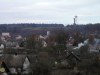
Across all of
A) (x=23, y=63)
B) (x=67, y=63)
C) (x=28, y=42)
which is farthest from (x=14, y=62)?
(x=28, y=42)

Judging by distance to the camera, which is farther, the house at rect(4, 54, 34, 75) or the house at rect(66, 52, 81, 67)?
the house at rect(66, 52, 81, 67)

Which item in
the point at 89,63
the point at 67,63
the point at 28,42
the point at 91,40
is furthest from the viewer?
the point at 91,40

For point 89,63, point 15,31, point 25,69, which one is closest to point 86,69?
point 89,63

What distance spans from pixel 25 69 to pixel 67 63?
4.84m

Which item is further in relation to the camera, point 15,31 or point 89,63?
point 15,31

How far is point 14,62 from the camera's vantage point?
31297 millimetres

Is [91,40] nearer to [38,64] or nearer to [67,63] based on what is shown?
[67,63]

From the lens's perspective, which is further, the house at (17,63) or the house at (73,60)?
the house at (73,60)

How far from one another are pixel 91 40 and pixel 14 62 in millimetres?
35501

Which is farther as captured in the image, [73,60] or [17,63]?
[73,60]

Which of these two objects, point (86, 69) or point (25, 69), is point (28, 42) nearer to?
point (25, 69)

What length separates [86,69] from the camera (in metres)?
24.8

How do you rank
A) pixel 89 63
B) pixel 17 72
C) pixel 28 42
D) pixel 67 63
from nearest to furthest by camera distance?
pixel 89 63, pixel 17 72, pixel 67 63, pixel 28 42

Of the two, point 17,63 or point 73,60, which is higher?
point 17,63
